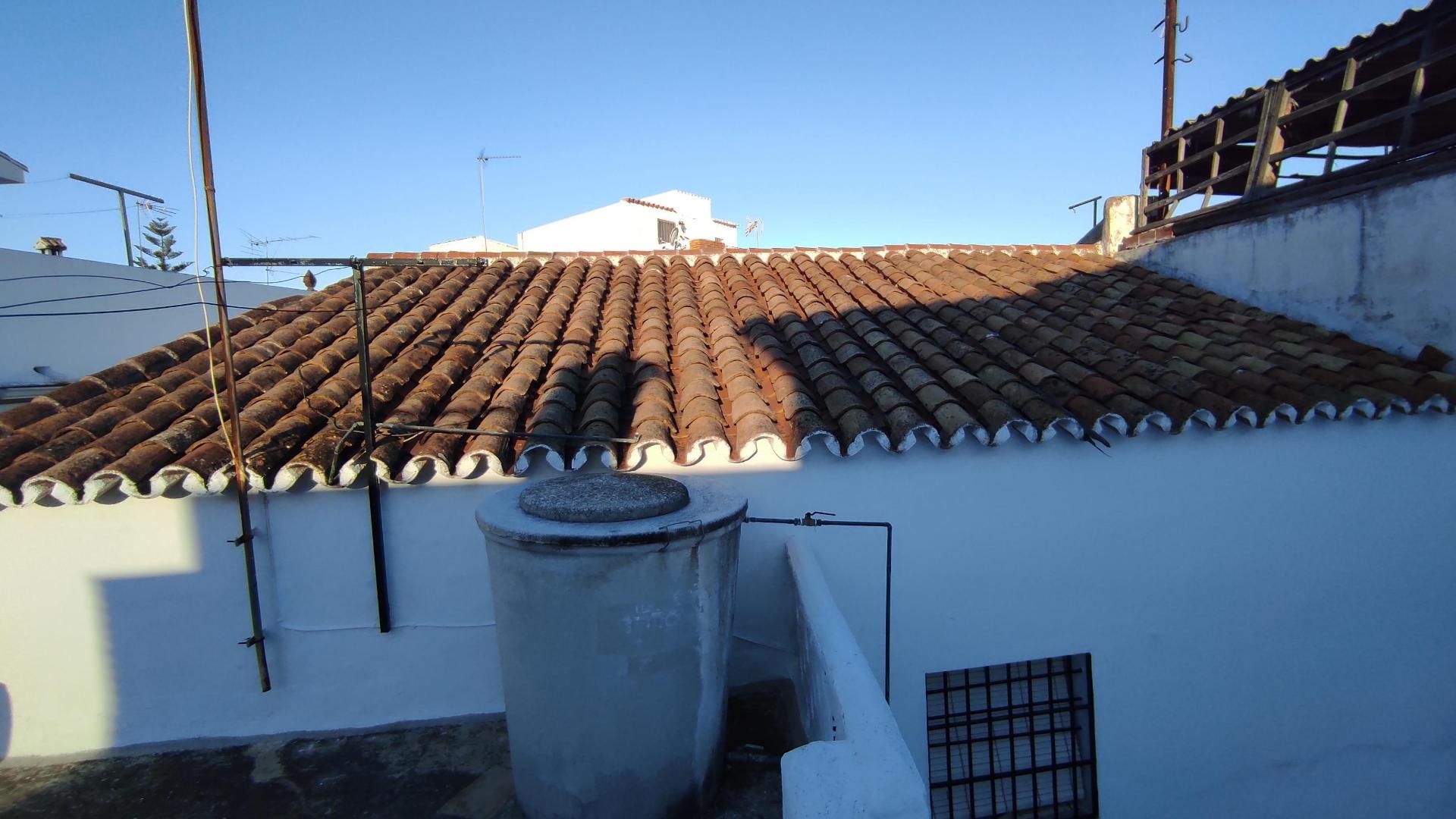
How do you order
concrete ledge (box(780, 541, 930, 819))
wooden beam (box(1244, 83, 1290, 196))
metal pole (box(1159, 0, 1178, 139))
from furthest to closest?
metal pole (box(1159, 0, 1178, 139)), wooden beam (box(1244, 83, 1290, 196)), concrete ledge (box(780, 541, 930, 819))

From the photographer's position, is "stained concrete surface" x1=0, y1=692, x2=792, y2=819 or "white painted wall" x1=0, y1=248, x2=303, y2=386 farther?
"white painted wall" x1=0, y1=248, x2=303, y2=386

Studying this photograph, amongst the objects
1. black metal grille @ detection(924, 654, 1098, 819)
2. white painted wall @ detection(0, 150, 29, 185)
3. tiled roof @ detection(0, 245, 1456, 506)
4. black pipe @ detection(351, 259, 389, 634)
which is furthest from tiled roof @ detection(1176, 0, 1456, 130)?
white painted wall @ detection(0, 150, 29, 185)

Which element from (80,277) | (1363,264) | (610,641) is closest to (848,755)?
(610,641)

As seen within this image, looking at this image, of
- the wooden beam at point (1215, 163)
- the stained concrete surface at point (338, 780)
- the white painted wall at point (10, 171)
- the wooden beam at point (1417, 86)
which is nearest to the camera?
the stained concrete surface at point (338, 780)

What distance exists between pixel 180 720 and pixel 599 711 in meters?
3.08

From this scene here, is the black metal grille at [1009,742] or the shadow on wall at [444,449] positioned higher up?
the shadow on wall at [444,449]

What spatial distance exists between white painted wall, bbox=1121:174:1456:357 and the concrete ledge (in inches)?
233

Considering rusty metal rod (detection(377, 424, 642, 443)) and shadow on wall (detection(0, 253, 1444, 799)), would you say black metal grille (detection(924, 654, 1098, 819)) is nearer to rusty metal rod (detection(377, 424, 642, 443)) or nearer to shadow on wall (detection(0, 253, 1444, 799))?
shadow on wall (detection(0, 253, 1444, 799))

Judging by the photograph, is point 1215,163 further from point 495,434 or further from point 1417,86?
point 495,434

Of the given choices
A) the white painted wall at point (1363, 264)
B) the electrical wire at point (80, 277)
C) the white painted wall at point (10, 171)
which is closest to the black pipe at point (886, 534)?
the white painted wall at point (1363, 264)

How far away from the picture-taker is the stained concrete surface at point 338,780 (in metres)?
3.34

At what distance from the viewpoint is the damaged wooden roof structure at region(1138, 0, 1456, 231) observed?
555 centimetres

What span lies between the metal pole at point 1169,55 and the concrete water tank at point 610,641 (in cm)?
1386

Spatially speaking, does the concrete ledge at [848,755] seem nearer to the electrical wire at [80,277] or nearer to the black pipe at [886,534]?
the black pipe at [886,534]
